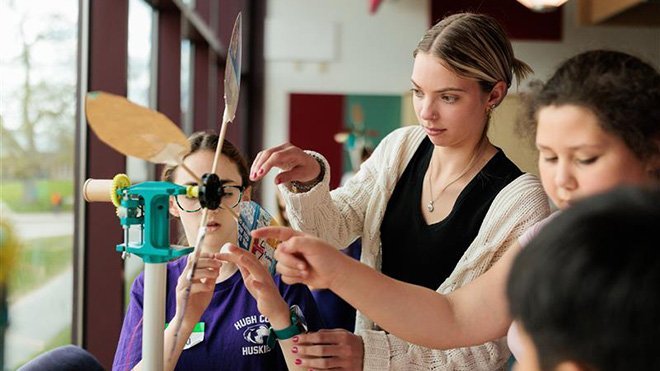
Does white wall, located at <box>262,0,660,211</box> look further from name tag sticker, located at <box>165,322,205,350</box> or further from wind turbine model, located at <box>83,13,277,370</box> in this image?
wind turbine model, located at <box>83,13,277,370</box>

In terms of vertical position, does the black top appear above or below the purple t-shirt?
above

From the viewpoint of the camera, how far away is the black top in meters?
1.45

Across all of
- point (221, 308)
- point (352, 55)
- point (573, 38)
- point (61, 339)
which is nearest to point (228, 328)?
point (221, 308)

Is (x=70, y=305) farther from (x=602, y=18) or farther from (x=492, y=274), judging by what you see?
(x=602, y=18)

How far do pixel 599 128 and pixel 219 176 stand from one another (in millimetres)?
734

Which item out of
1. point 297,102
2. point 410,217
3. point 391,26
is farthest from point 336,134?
point 410,217

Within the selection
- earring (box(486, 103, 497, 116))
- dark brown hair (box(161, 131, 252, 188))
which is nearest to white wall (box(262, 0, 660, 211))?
dark brown hair (box(161, 131, 252, 188))

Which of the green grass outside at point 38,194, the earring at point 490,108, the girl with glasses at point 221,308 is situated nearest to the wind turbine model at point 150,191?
the girl with glasses at point 221,308

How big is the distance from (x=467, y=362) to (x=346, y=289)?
0.39m

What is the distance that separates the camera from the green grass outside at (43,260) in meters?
1.68

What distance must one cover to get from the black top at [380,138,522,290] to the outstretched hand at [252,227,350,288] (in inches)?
17.0

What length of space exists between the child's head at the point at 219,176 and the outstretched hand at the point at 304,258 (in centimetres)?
38

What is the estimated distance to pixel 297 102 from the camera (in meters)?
7.04

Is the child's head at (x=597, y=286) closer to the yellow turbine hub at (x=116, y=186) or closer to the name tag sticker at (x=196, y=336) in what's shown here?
the yellow turbine hub at (x=116, y=186)
